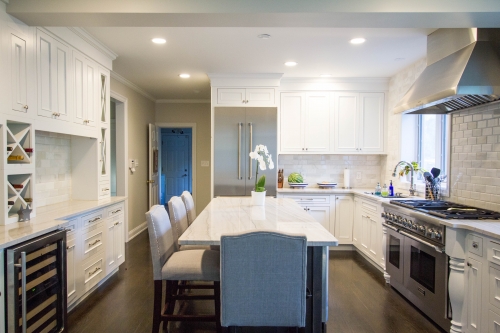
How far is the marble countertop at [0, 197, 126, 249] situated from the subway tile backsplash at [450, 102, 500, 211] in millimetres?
3482

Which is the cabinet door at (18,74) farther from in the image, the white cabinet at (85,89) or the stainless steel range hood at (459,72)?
the stainless steel range hood at (459,72)

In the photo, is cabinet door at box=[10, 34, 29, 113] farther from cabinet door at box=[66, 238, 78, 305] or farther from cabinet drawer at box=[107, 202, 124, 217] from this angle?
cabinet drawer at box=[107, 202, 124, 217]

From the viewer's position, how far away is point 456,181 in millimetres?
3303

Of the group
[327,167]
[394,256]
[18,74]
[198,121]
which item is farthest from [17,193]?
[198,121]

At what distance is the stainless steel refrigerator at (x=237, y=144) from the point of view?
477 cm

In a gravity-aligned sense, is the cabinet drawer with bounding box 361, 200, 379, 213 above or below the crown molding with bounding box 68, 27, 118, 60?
below

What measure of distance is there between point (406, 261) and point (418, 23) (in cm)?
207

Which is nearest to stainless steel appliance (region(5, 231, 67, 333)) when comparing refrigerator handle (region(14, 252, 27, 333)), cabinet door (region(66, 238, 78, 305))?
refrigerator handle (region(14, 252, 27, 333))

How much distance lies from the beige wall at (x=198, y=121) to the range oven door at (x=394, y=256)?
13.9 ft

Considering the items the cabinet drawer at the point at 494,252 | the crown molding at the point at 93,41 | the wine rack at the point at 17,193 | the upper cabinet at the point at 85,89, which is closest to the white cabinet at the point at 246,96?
the crown molding at the point at 93,41

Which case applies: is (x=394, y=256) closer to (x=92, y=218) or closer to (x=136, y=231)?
(x=92, y=218)

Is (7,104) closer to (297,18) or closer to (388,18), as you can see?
(297,18)

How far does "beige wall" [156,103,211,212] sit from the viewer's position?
22.7ft

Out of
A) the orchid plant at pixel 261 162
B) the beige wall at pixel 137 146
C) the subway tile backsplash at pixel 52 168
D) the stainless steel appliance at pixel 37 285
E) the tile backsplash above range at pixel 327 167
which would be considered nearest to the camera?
the stainless steel appliance at pixel 37 285
